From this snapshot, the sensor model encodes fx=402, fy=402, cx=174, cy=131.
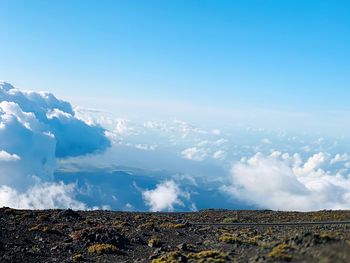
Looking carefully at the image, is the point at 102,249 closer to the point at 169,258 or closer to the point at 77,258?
the point at 77,258

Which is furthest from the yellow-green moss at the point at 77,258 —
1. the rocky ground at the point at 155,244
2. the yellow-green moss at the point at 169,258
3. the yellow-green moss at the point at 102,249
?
the yellow-green moss at the point at 169,258

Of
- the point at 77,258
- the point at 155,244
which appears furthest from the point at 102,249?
the point at 155,244

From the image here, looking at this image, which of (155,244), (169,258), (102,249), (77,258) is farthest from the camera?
(155,244)

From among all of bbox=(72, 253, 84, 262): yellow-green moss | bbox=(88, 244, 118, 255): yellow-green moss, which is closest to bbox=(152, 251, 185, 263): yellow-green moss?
bbox=(88, 244, 118, 255): yellow-green moss

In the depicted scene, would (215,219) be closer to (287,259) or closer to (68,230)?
(68,230)

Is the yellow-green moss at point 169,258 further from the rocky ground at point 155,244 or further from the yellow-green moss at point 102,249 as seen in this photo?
the yellow-green moss at point 102,249

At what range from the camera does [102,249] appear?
78.4ft

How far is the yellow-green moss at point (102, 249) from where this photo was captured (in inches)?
934

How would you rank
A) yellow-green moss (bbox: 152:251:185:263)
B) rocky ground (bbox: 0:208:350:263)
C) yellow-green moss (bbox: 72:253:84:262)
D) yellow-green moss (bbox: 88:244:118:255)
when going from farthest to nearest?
1. yellow-green moss (bbox: 88:244:118:255)
2. yellow-green moss (bbox: 72:253:84:262)
3. yellow-green moss (bbox: 152:251:185:263)
4. rocky ground (bbox: 0:208:350:263)

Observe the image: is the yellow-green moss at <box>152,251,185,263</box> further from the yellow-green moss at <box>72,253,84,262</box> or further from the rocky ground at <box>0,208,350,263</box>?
the yellow-green moss at <box>72,253,84,262</box>

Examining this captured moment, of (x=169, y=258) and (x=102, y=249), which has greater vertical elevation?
(x=169, y=258)

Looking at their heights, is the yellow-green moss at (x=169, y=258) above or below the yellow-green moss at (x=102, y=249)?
above

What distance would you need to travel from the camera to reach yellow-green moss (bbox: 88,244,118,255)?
77.8 feet

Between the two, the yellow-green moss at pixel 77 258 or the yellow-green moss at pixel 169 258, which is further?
the yellow-green moss at pixel 77 258
